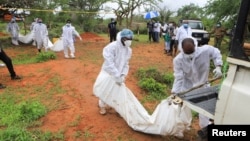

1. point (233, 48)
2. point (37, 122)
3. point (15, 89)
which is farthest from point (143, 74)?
point (233, 48)

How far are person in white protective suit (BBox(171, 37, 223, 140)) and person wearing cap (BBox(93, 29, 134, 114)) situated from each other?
1.03 metres

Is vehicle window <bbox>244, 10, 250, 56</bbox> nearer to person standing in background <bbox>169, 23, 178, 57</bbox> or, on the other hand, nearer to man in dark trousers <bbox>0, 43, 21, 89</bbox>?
man in dark trousers <bbox>0, 43, 21, 89</bbox>

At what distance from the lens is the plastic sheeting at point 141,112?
13.2ft

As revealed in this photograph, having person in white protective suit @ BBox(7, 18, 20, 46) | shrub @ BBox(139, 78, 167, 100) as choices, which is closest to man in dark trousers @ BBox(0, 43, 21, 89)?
shrub @ BBox(139, 78, 167, 100)

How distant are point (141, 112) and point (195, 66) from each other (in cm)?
105

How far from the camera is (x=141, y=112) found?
181 inches

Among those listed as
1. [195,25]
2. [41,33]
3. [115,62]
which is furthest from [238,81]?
[195,25]

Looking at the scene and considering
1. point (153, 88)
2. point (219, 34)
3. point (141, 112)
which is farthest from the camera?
point (219, 34)

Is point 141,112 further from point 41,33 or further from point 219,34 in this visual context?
point 219,34

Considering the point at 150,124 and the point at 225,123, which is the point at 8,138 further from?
the point at 225,123

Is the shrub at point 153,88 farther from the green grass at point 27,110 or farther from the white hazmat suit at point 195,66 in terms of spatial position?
the white hazmat suit at point 195,66

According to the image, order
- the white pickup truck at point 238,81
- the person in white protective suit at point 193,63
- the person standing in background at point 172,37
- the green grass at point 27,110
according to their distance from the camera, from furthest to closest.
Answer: the person standing in background at point 172,37 → the green grass at point 27,110 → the person in white protective suit at point 193,63 → the white pickup truck at point 238,81

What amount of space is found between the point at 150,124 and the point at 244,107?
2.19 m

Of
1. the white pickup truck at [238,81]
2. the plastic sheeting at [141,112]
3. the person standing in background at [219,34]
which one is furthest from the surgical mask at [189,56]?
the person standing in background at [219,34]
